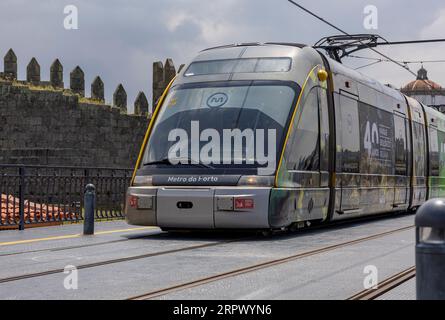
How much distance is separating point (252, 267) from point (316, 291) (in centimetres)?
168

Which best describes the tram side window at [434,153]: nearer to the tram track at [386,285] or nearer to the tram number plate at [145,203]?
the tram number plate at [145,203]

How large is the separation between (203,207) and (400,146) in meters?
8.32

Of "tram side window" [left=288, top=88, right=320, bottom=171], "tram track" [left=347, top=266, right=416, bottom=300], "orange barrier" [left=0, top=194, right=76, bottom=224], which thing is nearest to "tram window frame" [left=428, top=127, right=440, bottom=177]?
"tram side window" [left=288, top=88, right=320, bottom=171]

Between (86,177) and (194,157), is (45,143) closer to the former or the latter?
(86,177)

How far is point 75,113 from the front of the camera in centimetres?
2711

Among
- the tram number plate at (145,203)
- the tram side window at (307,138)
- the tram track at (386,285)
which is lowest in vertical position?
the tram track at (386,285)

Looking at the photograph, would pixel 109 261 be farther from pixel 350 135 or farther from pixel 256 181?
pixel 350 135

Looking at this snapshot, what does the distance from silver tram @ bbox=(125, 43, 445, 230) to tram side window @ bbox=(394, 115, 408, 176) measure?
394 cm

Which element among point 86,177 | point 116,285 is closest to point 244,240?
point 116,285

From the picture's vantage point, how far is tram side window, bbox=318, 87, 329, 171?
510 inches

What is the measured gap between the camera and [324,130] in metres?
13.1

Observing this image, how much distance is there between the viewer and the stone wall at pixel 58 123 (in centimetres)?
2650

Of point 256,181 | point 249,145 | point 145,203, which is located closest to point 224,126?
point 249,145

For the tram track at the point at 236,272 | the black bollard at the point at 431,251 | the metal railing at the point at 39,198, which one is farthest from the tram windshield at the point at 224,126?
the black bollard at the point at 431,251
